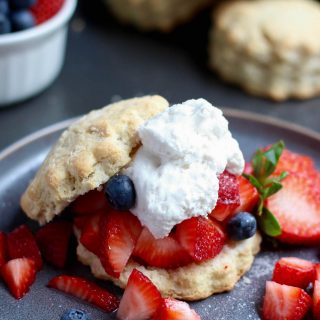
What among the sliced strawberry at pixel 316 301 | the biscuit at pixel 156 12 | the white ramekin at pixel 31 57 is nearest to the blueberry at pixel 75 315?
the sliced strawberry at pixel 316 301

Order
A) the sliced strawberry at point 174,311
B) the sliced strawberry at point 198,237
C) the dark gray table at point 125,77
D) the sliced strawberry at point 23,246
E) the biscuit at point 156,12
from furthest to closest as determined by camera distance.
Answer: the biscuit at point 156,12 < the dark gray table at point 125,77 < the sliced strawberry at point 23,246 < the sliced strawberry at point 198,237 < the sliced strawberry at point 174,311

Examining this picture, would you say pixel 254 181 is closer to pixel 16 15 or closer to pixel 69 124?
pixel 69 124

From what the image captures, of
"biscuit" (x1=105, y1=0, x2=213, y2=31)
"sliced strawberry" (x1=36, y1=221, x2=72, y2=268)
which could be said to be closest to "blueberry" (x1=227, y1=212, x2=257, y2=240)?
"sliced strawberry" (x1=36, y1=221, x2=72, y2=268)

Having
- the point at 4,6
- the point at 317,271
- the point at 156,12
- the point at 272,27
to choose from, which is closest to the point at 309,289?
the point at 317,271

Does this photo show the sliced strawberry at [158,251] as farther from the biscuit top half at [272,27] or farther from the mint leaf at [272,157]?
the biscuit top half at [272,27]

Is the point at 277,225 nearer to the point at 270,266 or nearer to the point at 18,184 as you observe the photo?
the point at 270,266

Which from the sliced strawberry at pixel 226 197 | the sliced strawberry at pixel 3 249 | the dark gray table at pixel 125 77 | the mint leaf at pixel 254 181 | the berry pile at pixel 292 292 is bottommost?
the dark gray table at pixel 125 77

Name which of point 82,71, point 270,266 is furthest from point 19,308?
point 82,71
